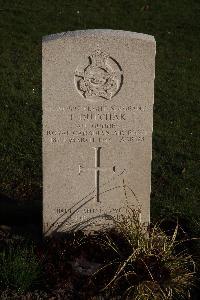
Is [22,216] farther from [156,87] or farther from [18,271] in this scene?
[156,87]

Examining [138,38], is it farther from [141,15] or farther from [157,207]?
[141,15]

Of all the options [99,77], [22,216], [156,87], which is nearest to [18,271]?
[22,216]

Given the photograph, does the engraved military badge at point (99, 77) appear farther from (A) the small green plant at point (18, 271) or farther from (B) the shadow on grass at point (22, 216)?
(B) the shadow on grass at point (22, 216)

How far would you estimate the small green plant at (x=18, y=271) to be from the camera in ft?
15.0

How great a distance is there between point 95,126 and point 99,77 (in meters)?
0.43

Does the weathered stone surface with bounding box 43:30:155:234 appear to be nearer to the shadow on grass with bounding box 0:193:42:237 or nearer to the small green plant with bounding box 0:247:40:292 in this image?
the shadow on grass with bounding box 0:193:42:237

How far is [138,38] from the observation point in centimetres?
467

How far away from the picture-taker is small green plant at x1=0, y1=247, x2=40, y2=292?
15.0 ft

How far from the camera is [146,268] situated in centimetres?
472

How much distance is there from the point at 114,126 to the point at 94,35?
81 cm

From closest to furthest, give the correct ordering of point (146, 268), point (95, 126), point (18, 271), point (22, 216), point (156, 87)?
point (18, 271)
point (146, 268)
point (95, 126)
point (22, 216)
point (156, 87)

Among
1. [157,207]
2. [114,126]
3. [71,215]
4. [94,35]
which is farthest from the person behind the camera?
[157,207]

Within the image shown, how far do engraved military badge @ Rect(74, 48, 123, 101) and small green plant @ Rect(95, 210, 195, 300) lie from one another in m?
1.13

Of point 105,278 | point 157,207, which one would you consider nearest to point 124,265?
point 105,278
